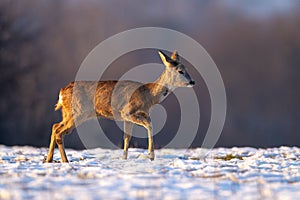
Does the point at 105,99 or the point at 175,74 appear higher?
the point at 175,74

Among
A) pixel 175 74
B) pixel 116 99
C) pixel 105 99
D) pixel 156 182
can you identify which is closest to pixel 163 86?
pixel 175 74

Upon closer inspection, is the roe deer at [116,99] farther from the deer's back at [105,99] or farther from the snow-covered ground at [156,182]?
the snow-covered ground at [156,182]

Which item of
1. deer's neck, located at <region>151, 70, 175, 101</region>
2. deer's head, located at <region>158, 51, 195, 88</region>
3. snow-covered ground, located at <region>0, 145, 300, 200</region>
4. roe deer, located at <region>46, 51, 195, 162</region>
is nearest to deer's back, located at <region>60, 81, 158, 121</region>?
roe deer, located at <region>46, 51, 195, 162</region>

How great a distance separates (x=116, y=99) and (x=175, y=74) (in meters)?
1.46

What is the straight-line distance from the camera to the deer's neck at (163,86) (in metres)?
12.3

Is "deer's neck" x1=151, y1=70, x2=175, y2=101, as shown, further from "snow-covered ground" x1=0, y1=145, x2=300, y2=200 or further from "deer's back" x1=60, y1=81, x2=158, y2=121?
"snow-covered ground" x1=0, y1=145, x2=300, y2=200

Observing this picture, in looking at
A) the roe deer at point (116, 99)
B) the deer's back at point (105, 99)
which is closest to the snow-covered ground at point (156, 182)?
the roe deer at point (116, 99)

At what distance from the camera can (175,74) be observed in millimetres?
12383

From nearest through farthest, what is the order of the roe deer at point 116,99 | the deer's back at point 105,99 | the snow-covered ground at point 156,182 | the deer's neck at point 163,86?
the snow-covered ground at point 156,182
the roe deer at point 116,99
the deer's back at point 105,99
the deer's neck at point 163,86

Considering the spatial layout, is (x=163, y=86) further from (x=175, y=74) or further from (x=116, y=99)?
(x=116, y=99)

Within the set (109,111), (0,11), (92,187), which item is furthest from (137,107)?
(0,11)

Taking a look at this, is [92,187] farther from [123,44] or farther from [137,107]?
[123,44]

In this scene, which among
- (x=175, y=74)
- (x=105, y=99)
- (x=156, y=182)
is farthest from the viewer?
(x=175, y=74)

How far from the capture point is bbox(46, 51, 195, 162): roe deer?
11.6 m
